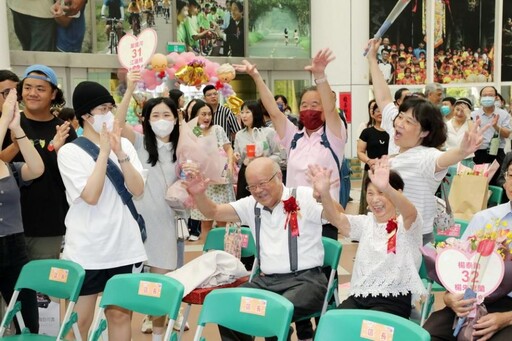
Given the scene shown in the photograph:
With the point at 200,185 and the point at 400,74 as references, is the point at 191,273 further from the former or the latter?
the point at 400,74

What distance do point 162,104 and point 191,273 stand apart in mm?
1059

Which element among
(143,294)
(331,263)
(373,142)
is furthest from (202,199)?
(373,142)

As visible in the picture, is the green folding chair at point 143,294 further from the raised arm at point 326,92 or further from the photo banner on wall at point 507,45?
the photo banner on wall at point 507,45

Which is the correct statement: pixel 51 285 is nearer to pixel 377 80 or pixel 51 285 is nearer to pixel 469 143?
pixel 469 143

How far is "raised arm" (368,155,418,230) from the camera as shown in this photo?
9.40ft

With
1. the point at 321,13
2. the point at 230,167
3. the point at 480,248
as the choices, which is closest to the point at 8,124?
the point at 480,248

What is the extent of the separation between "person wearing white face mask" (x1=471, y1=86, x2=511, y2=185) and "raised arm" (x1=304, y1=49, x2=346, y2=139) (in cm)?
445

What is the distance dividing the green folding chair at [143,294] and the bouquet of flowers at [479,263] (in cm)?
116

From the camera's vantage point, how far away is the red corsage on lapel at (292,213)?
3.29 m

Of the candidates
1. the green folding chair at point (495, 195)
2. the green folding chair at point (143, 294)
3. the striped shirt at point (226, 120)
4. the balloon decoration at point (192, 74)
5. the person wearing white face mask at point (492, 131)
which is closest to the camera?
the green folding chair at point (143, 294)

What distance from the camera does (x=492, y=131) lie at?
780 centimetres

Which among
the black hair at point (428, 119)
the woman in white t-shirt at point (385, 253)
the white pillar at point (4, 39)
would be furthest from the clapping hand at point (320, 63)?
the white pillar at point (4, 39)

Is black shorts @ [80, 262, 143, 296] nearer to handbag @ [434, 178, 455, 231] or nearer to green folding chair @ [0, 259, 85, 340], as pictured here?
green folding chair @ [0, 259, 85, 340]

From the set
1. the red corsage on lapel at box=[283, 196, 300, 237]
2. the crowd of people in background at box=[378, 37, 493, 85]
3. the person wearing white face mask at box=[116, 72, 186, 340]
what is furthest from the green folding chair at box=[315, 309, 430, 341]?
the crowd of people in background at box=[378, 37, 493, 85]
